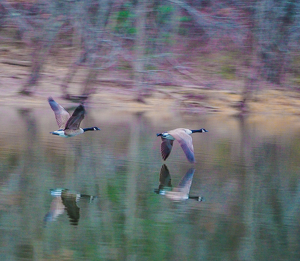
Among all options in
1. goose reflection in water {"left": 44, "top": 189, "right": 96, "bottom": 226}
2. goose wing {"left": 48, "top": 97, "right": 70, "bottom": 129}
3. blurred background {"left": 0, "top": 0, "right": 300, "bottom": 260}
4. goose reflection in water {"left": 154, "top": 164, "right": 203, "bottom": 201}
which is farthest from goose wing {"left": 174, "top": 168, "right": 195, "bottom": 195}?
goose wing {"left": 48, "top": 97, "right": 70, "bottom": 129}

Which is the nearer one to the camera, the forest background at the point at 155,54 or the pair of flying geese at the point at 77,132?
the pair of flying geese at the point at 77,132

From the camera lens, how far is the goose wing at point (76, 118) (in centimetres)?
900

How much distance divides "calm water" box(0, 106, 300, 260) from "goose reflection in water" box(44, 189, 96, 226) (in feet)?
0.05

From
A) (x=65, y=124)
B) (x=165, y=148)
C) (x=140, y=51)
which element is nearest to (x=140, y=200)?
(x=165, y=148)

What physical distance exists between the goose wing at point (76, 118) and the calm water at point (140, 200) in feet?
2.68

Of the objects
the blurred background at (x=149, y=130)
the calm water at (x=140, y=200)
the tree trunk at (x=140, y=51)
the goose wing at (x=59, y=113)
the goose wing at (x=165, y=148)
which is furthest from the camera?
the tree trunk at (x=140, y=51)

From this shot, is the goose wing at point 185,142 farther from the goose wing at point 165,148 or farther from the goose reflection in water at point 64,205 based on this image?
→ the goose reflection in water at point 64,205

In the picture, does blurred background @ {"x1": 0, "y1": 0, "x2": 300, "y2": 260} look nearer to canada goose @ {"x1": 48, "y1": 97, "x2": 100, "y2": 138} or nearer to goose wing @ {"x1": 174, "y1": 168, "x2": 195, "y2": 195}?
goose wing @ {"x1": 174, "y1": 168, "x2": 195, "y2": 195}

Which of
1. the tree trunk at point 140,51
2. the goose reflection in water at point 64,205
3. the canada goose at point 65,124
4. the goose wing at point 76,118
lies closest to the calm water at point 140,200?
the goose reflection in water at point 64,205

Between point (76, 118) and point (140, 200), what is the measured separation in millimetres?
1820

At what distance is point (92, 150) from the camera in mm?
12789

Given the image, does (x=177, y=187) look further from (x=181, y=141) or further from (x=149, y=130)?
(x=149, y=130)

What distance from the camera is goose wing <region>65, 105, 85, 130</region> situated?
9005 mm

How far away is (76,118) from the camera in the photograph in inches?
375
